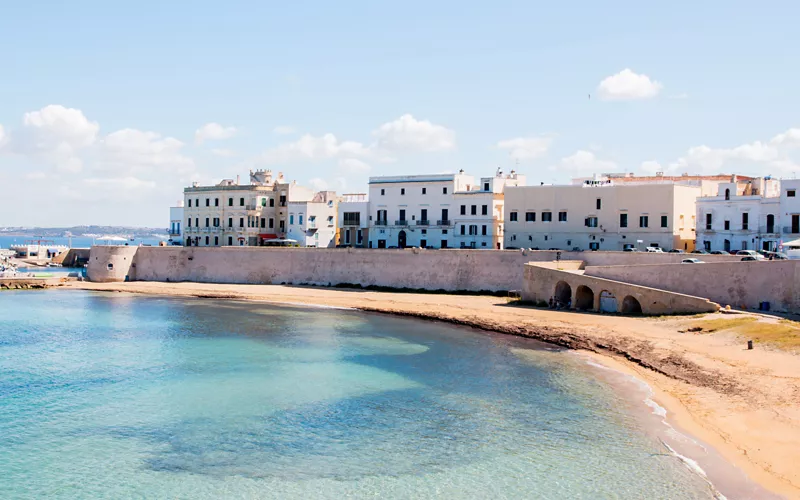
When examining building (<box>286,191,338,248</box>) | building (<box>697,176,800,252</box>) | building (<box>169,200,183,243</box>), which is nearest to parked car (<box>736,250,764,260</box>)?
building (<box>697,176,800,252</box>)

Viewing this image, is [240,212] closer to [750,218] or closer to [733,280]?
[750,218]

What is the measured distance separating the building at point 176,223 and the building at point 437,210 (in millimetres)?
26037

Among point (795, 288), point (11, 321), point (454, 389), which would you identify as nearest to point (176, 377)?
point (454, 389)

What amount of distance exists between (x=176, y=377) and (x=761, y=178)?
4756cm

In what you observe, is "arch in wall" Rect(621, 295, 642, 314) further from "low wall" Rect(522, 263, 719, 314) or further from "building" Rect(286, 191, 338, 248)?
"building" Rect(286, 191, 338, 248)

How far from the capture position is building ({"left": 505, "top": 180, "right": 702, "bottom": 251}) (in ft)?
190

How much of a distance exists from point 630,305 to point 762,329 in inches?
417

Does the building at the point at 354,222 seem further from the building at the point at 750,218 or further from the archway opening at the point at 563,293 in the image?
the building at the point at 750,218

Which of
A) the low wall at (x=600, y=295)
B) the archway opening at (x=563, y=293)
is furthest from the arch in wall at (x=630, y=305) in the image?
the archway opening at (x=563, y=293)

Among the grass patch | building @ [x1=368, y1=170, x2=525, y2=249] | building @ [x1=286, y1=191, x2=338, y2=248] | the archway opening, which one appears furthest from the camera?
building @ [x1=286, y1=191, x2=338, y2=248]

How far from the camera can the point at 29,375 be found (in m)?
33.8

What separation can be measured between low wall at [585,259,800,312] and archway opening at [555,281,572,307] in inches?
173

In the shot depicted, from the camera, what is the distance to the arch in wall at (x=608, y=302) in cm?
4509

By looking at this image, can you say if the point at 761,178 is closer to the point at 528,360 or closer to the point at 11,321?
the point at 528,360
